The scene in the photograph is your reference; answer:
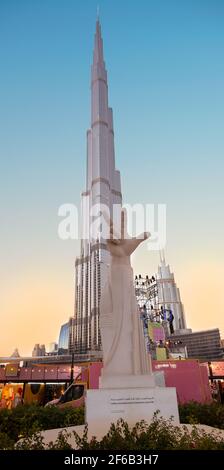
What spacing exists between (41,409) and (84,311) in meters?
138

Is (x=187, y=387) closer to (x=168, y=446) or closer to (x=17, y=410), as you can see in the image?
(x=17, y=410)

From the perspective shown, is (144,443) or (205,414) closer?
(144,443)

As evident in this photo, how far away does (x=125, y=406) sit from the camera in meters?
6.30

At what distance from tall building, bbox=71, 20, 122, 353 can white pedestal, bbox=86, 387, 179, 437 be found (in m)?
123

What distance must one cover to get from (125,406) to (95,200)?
528ft

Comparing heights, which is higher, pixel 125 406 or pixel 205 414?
pixel 125 406

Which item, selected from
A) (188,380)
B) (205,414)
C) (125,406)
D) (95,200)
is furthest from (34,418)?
(95,200)

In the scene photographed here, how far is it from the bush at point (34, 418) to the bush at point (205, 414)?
114 inches

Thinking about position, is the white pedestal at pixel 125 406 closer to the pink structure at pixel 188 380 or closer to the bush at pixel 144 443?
the bush at pixel 144 443

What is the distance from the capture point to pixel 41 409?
8031mm

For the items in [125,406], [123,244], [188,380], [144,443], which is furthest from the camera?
[188,380]

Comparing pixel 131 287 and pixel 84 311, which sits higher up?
pixel 84 311

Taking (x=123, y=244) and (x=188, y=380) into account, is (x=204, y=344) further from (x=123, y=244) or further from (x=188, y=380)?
(x=123, y=244)
